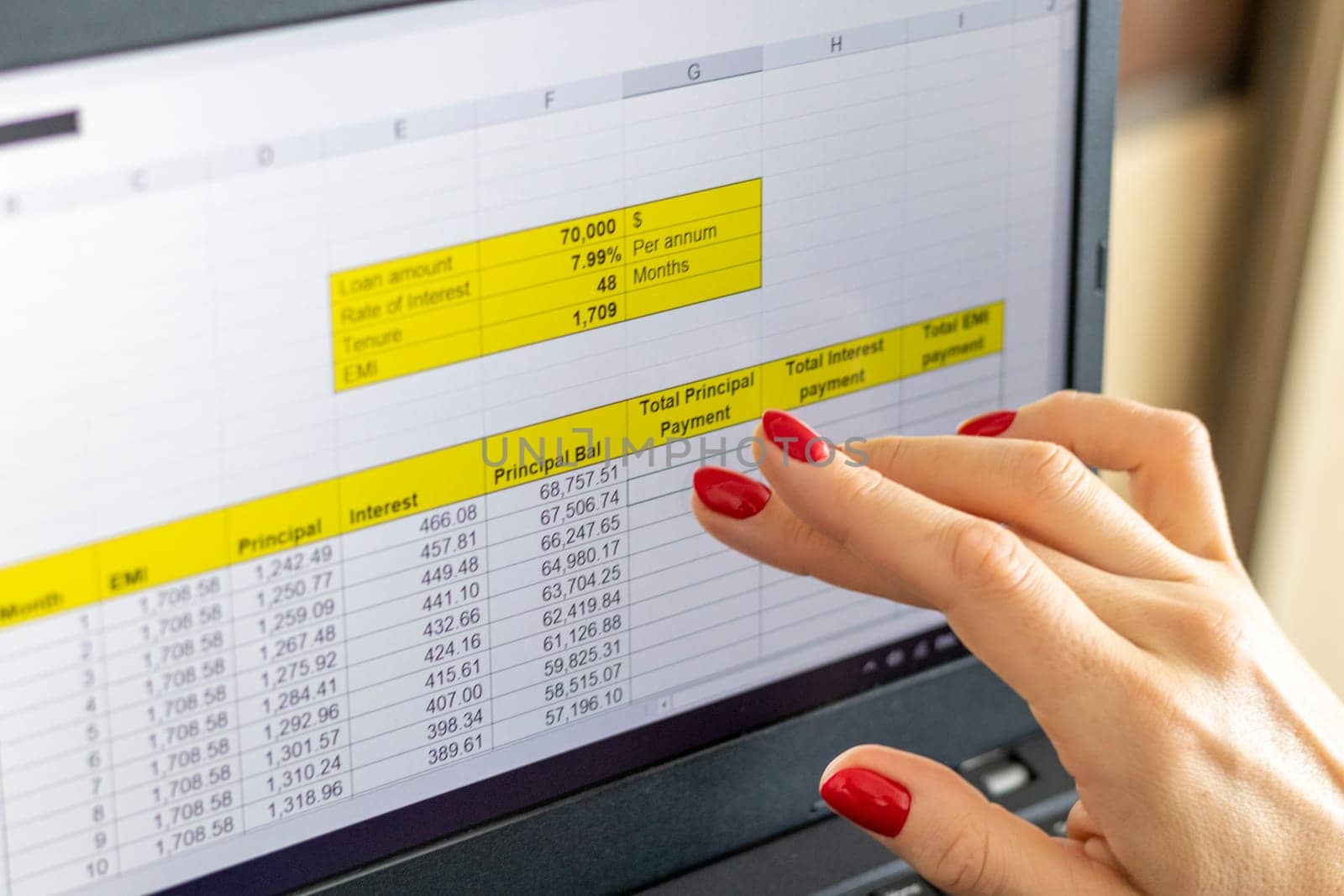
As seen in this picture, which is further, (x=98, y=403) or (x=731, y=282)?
(x=731, y=282)

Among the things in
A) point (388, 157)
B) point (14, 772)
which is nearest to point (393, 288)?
point (388, 157)

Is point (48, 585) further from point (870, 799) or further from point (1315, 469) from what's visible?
point (1315, 469)

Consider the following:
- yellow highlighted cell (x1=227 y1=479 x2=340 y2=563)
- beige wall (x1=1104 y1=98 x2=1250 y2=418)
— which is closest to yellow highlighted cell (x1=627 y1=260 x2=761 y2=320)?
yellow highlighted cell (x1=227 y1=479 x2=340 y2=563)

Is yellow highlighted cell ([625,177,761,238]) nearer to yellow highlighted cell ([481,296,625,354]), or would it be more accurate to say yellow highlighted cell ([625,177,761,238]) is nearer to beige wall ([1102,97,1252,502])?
yellow highlighted cell ([481,296,625,354])

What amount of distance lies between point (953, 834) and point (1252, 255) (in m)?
0.80

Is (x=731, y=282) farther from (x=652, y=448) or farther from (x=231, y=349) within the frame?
(x=231, y=349)

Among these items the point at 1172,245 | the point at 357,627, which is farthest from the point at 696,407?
the point at 1172,245

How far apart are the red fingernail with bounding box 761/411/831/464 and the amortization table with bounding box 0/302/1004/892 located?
29 mm

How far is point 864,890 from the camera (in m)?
0.56

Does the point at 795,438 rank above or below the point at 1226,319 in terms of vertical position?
above

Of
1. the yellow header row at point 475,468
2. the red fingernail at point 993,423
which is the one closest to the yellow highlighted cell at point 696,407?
the yellow header row at point 475,468

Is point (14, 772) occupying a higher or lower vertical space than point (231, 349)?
lower

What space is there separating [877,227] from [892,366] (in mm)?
55

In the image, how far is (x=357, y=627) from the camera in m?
0.44
